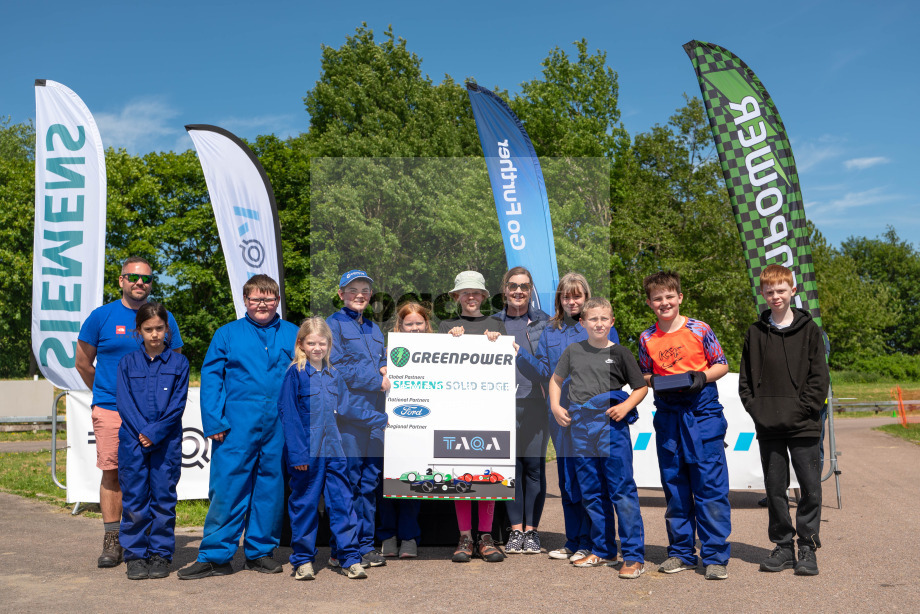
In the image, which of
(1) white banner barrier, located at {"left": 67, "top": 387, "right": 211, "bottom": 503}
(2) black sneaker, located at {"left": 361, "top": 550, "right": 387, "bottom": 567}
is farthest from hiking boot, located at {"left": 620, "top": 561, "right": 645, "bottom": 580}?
(1) white banner barrier, located at {"left": 67, "top": 387, "right": 211, "bottom": 503}

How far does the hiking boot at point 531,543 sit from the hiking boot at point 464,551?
0.45 metres

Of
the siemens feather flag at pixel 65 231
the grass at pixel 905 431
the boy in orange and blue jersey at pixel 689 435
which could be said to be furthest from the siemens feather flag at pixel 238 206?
the grass at pixel 905 431

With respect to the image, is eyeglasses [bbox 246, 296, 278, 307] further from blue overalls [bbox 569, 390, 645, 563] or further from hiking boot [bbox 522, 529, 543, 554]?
hiking boot [bbox 522, 529, 543, 554]

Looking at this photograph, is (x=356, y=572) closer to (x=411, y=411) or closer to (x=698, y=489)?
(x=411, y=411)

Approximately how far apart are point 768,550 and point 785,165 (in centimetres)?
402

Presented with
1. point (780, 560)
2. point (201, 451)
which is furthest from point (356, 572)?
→ point (201, 451)

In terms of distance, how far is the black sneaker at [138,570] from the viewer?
15.9 feet

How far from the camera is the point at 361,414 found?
5.23 metres

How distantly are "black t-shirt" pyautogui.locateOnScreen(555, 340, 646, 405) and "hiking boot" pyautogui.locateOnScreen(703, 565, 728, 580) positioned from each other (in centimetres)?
131

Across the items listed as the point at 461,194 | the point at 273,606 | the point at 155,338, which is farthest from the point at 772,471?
the point at 461,194

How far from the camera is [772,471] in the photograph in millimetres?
5113

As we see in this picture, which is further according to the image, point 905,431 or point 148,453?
point 905,431

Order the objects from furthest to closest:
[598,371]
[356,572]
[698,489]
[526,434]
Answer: [526,434]
[598,371]
[698,489]
[356,572]

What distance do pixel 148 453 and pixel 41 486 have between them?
5.37 meters
